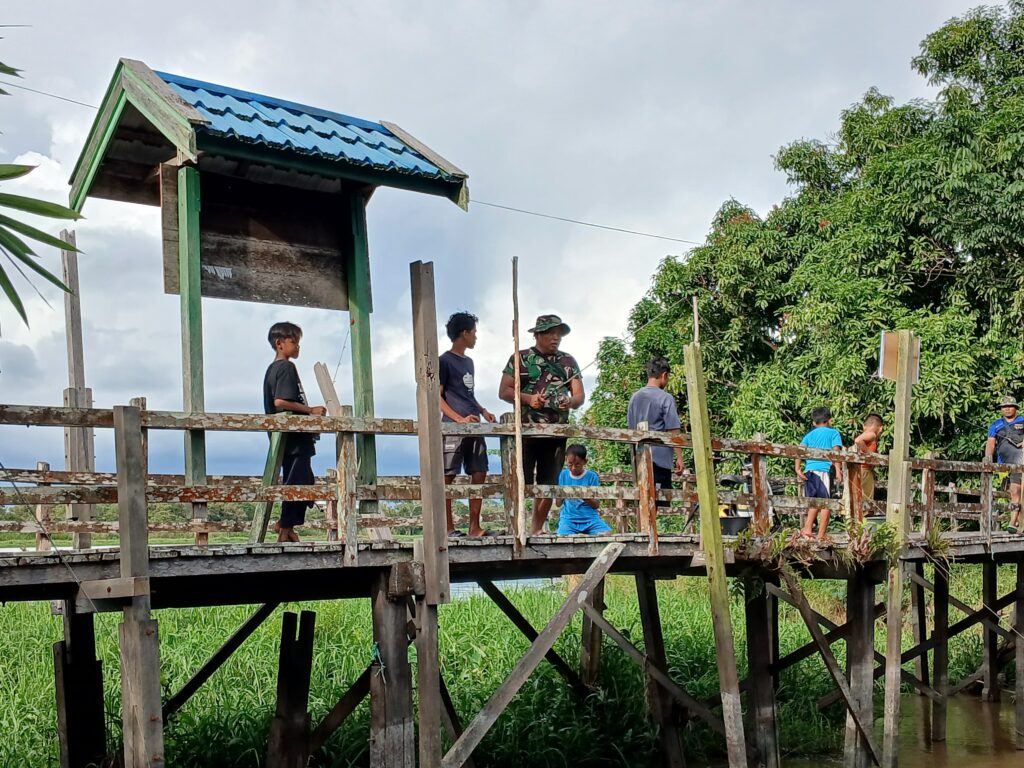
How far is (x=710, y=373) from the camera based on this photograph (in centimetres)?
2058

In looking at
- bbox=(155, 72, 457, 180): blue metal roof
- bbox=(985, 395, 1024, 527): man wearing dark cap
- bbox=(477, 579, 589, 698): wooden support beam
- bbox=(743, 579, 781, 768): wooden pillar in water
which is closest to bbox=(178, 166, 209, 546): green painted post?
bbox=(155, 72, 457, 180): blue metal roof

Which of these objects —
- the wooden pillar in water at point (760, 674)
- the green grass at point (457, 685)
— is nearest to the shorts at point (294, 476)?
Answer: the green grass at point (457, 685)

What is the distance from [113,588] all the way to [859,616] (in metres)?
6.51

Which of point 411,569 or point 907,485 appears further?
point 907,485

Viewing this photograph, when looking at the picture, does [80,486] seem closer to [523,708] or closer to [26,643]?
[523,708]

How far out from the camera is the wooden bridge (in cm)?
552

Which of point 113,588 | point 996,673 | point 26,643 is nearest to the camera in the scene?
point 113,588

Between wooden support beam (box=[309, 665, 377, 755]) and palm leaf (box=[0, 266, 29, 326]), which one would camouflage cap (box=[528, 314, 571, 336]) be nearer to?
wooden support beam (box=[309, 665, 377, 755])

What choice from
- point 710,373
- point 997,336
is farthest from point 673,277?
point 997,336

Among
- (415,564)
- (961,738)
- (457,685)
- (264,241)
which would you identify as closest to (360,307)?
(264,241)

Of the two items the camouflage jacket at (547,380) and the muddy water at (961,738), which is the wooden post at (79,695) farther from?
the muddy water at (961,738)

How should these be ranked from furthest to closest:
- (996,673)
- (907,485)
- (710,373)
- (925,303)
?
1. (710,373)
2. (925,303)
3. (996,673)
4. (907,485)

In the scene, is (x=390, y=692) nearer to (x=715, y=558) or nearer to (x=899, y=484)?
(x=715, y=558)

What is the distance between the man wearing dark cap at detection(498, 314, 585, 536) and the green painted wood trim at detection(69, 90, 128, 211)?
107 inches
